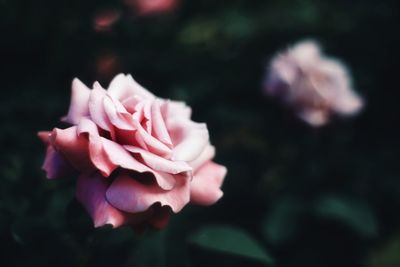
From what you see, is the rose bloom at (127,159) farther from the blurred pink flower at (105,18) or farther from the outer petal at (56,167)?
the blurred pink flower at (105,18)

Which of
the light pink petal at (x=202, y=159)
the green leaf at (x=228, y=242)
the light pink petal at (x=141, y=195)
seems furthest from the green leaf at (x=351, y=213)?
the light pink petal at (x=141, y=195)

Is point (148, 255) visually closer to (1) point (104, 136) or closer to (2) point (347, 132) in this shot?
(1) point (104, 136)

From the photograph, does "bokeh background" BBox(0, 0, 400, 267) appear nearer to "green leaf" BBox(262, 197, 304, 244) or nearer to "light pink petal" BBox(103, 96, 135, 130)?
"green leaf" BBox(262, 197, 304, 244)

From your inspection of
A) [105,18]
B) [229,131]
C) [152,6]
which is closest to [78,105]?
[105,18]

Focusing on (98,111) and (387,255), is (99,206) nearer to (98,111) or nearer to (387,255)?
(98,111)

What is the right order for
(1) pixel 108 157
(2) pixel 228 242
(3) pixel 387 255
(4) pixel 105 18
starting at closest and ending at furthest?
1. (1) pixel 108 157
2. (2) pixel 228 242
3. (4) pixel 105 18
4. (3) pixel 387 255
